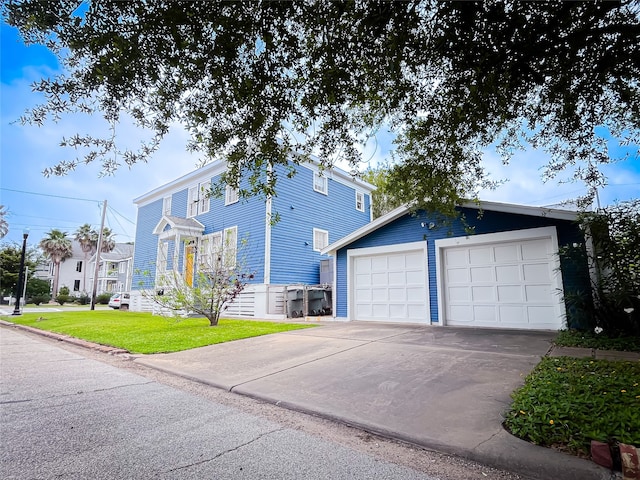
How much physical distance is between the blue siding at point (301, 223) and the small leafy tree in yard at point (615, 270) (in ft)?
32.3

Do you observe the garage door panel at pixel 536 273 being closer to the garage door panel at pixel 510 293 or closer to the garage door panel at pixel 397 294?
the garage door panel at pixel 510 293

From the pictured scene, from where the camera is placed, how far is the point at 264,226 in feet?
45.8

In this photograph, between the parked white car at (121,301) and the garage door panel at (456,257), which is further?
the parked white car at (121,301)

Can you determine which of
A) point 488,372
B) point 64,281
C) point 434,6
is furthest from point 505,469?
point 64,281

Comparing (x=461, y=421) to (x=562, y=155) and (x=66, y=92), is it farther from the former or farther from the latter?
(x=66, y=92)

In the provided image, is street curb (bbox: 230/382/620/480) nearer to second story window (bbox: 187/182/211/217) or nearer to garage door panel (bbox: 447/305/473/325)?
garage door panel (bbox: 447/305/473/325)

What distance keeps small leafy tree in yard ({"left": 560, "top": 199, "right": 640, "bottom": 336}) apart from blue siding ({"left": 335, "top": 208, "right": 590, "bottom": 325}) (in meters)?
0.43

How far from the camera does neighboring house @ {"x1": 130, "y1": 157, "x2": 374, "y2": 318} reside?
13789 millimetres

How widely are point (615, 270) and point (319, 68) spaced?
718 centimetres

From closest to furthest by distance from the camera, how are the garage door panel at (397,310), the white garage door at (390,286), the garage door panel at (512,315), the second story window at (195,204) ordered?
the garage door panel at (512,315), the white garage door at (390,286), the garage door panel at (397,310), the second story window at (195,204)

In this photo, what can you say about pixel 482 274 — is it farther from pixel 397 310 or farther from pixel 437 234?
pixel 397 310

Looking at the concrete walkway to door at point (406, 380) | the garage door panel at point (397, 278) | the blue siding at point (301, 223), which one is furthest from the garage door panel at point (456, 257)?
the blue siding at point (301, 223)

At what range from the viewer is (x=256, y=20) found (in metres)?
3.94

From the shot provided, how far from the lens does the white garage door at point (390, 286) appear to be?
413 inches
